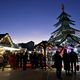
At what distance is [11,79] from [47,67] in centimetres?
1243

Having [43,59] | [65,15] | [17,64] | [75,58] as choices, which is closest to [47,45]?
[43,59]

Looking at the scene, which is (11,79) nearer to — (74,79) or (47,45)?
(74,79)

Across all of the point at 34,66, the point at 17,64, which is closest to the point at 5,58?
the point at 17,64

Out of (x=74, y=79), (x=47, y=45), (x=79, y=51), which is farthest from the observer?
(x=79, y=51)

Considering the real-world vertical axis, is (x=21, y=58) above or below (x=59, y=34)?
below

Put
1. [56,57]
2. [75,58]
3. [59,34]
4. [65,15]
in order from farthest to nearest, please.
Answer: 1. [65,15]
2. [59,34]
3. [75,58]
4. [56,57]

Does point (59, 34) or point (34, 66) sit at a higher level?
point (59, 34)

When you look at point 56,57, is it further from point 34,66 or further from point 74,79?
point 34,66

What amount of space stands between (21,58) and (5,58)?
6.65 ft

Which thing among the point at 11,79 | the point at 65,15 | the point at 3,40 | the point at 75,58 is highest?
the point at 65,15

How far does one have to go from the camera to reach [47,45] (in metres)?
27.5

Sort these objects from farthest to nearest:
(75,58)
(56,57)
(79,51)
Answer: (79,51) < (75,58) < (56,57)

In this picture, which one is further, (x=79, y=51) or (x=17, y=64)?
(x=79, y=51)

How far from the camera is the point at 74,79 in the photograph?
659 inches
